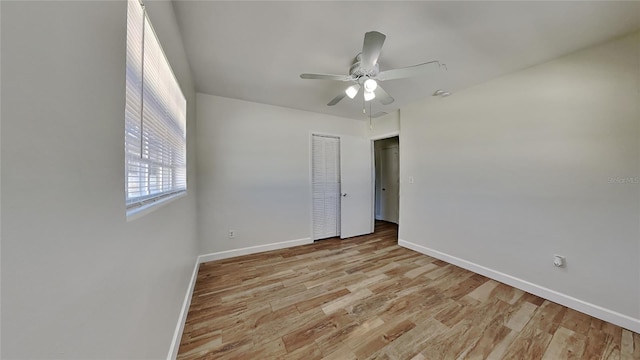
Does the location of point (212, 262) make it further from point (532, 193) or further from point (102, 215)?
point (532, 193)

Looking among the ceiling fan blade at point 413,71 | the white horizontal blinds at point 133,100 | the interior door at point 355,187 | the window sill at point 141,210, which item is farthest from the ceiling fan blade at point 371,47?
the interior door at point 355,187

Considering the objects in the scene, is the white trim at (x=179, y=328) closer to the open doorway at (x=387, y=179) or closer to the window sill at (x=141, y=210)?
the window sill at (x=141, y=210)

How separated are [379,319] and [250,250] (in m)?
2.06

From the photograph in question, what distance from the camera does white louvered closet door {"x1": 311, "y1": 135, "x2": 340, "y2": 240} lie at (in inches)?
142

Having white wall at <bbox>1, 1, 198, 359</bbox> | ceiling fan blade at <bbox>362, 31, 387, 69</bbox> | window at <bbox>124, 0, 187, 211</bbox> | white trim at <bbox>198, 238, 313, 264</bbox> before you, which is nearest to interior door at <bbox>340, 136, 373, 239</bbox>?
white trim at <bbox>198, 238, 313, 264</bbox>

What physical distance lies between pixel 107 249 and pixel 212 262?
2492mm

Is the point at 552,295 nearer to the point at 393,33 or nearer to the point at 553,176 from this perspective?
the point at 553,176

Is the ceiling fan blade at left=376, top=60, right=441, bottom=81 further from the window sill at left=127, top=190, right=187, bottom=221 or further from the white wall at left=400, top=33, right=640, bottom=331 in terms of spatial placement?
the window sill at left=127, top=190, right=187, bottom=221

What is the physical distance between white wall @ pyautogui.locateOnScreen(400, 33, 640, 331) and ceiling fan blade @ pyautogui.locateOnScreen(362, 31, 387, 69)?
1.75 metres

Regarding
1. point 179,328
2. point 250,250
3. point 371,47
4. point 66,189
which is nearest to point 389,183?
point 250,250

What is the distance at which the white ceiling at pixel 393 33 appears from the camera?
54.2 inches

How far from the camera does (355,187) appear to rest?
3.90 meters

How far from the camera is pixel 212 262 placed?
2752 millimetres

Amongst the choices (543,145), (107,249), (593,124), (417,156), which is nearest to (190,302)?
(107,249)
